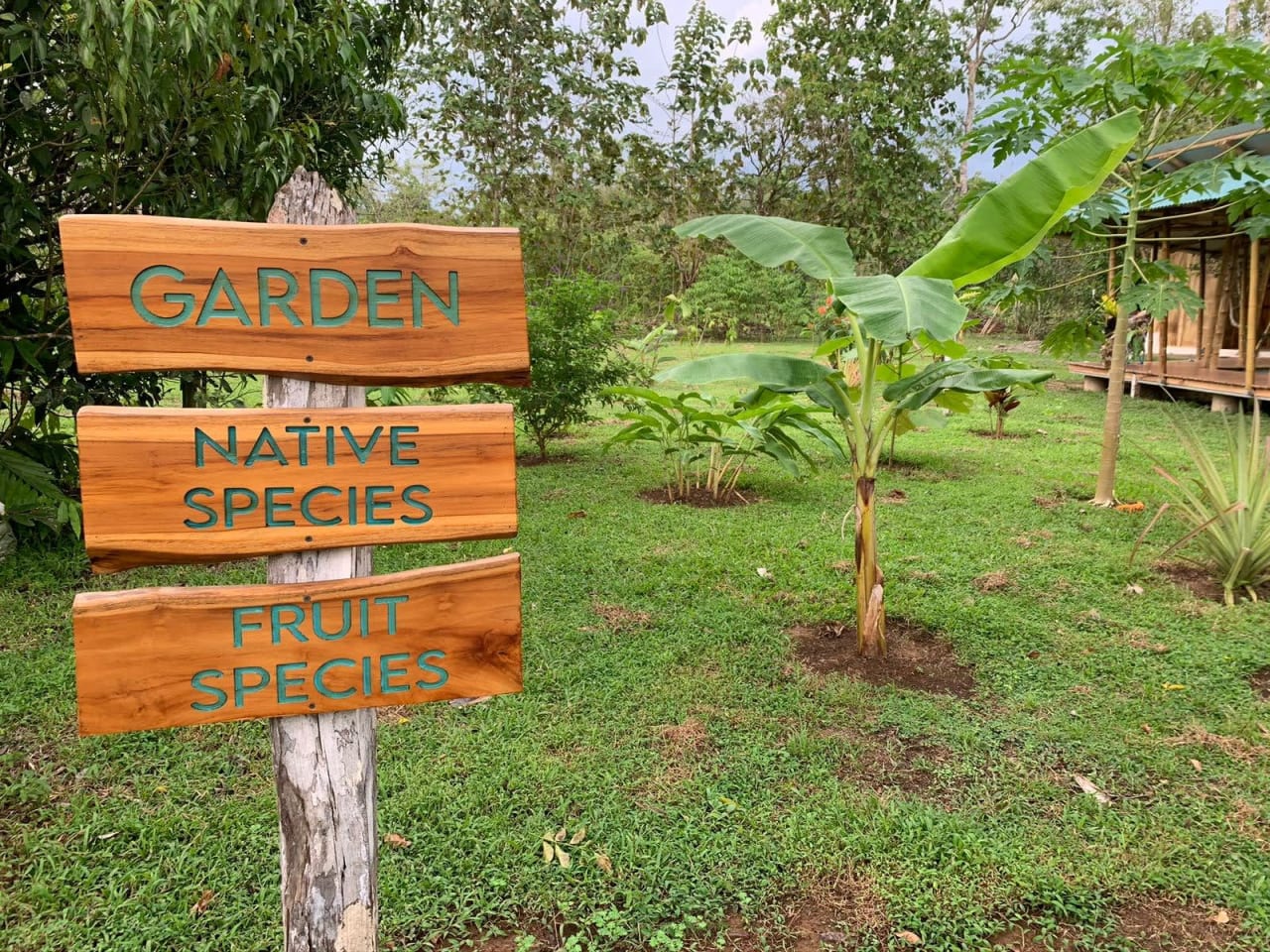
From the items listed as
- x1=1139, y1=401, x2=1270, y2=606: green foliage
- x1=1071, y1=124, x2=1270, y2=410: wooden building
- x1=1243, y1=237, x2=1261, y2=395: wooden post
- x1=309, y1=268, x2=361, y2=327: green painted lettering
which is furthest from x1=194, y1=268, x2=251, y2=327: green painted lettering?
x1=1243, y1=237, x2=1261, y2=395: wooden post

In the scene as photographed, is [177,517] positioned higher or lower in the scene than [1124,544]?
higher

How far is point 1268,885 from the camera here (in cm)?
221

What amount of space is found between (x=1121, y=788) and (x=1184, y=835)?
0.26m

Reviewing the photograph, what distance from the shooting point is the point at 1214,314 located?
10.7 metres

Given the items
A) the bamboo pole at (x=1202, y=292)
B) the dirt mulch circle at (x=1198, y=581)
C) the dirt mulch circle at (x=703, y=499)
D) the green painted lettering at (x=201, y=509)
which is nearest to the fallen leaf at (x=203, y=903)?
the green painted lettering at (x=201, y=509)

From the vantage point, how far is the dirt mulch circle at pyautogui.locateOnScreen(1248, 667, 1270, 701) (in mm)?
3213

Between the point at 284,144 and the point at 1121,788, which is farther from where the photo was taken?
the point at 284,144

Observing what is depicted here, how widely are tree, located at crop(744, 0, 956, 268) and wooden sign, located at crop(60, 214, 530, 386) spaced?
50.8ft

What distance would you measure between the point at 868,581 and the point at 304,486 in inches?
103

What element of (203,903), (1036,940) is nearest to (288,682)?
(203,903)

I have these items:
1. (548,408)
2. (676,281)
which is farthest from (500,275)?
(676,281)

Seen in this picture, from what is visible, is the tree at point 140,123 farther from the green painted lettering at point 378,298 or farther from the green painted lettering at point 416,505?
the green painted lettering at point 416,505

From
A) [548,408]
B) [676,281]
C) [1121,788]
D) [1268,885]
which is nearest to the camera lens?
[1268,885]

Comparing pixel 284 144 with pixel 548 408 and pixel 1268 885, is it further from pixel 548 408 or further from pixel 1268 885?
pixel 1268 885
